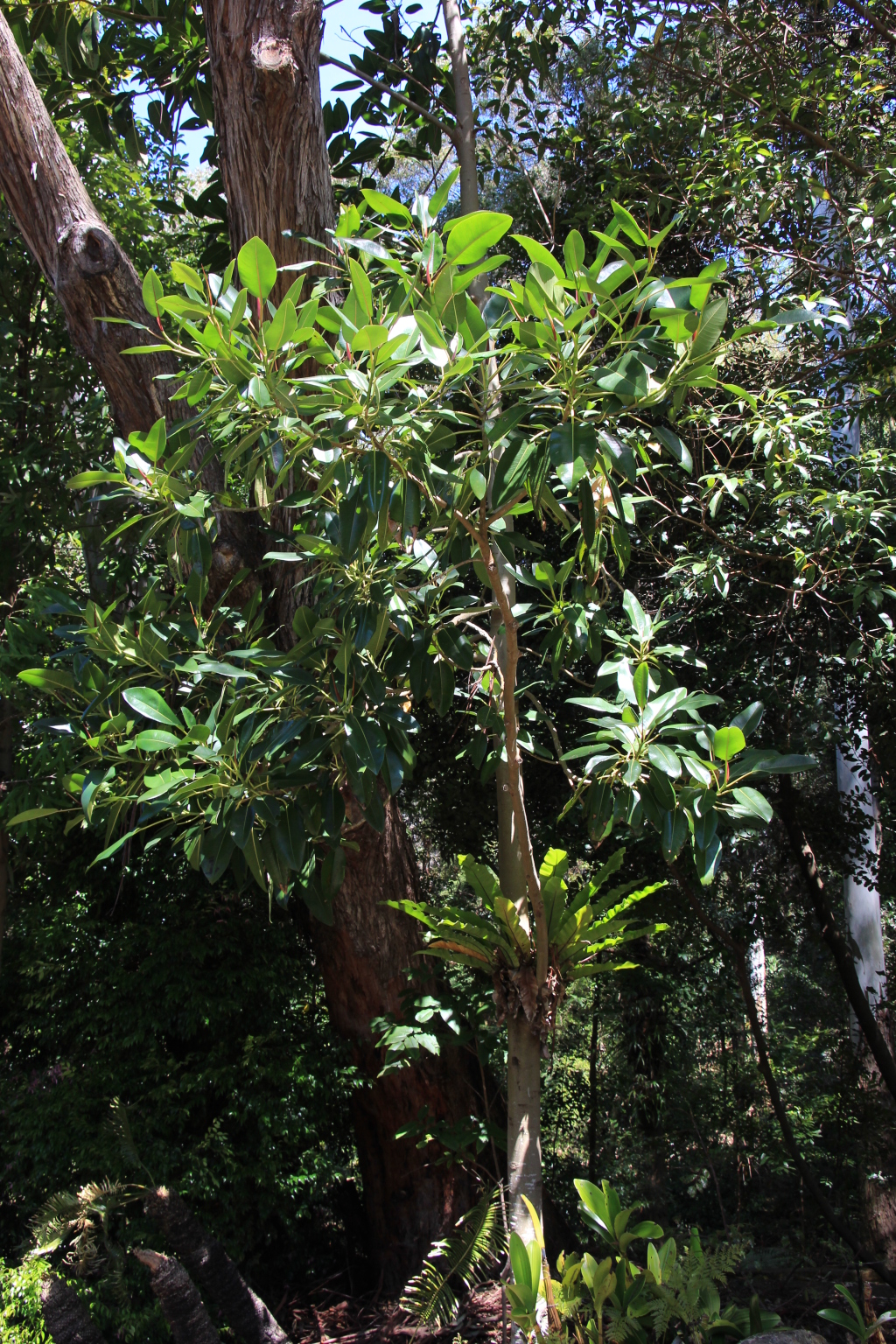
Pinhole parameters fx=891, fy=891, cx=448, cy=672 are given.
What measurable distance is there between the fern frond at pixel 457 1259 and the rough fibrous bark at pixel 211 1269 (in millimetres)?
483

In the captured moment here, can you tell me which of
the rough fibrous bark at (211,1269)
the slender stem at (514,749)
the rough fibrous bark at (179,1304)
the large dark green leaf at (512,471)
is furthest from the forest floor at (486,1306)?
the large dark green leaf at (512,471)

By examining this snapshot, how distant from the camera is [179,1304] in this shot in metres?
2.50

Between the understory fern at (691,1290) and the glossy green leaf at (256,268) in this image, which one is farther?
the understory fern at (691,1290)

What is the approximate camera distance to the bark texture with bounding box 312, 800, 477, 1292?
3.52 m

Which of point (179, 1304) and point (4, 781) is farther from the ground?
point (4, 781)

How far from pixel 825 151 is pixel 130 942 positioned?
15.3 feet

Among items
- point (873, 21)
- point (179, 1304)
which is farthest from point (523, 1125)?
point (873, 21)

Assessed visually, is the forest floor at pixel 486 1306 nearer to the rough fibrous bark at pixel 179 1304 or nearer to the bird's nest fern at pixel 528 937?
the rough fibrous bark at pixel 179 1304

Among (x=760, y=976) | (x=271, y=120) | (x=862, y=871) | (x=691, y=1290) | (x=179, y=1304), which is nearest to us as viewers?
Answer: (x=691, y=1290)

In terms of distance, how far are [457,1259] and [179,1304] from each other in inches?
34.5

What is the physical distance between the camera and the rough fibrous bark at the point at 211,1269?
2775 mm

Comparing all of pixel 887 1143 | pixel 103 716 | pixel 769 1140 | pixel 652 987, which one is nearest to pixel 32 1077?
pixel 103 716

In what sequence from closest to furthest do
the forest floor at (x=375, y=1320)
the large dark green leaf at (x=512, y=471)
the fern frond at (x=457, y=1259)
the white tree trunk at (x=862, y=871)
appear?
the large dark green leaf at (x=512, y=471), the fern frond at (x=457, y=1259), the forest floor at (x=375, y=1320), the white tree trunk at (x=862, y=871)

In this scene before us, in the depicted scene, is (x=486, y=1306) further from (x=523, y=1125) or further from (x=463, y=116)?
(x=463, y=116)
